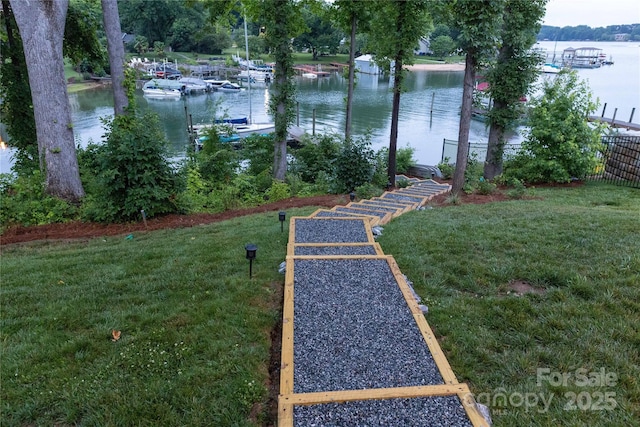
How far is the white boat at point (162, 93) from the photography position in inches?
1314

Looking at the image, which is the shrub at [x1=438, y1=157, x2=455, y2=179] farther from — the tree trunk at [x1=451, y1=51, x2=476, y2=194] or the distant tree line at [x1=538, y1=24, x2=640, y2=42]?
the distant tree line at [x1=538, y1=24, x2=640, y2=42]

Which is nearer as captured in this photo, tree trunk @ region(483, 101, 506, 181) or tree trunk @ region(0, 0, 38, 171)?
tree trunk @ region(0, 0, 38, 171)

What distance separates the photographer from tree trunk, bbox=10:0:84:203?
237 inches

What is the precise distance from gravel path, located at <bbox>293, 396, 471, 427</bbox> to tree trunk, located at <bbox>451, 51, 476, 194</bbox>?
18.9ft

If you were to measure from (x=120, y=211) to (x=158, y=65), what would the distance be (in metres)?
42.4

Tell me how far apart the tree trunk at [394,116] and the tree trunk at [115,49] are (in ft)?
21.8

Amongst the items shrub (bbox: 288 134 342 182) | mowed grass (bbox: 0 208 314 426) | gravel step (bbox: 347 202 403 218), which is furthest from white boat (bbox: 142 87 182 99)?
mowed grass (bbox: 0 208 314 426)

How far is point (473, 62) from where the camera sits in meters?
6.84

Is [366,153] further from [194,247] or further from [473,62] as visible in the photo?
[194,247]

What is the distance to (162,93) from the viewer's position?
33500 mm

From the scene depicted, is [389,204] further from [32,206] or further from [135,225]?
[32,206]

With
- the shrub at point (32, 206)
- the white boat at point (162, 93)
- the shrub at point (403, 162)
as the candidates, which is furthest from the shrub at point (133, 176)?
the white boat at point (162, 93)

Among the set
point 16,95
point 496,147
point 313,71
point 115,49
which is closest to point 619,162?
point 496,147

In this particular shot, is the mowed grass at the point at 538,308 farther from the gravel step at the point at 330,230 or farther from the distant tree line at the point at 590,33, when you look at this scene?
the distant tree line at the point at 590,33
